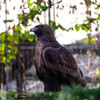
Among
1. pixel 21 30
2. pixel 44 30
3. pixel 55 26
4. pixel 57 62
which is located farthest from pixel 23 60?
pixel 57 62

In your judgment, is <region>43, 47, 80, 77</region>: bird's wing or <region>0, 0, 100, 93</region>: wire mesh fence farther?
<region>0, 0, 100, 93</region>: wire mesh fence

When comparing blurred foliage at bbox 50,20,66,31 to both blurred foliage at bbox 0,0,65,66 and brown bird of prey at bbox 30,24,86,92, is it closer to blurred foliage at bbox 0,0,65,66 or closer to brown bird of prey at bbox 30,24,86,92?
blurred foliage at bbox 0,0,65,66

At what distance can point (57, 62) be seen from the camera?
402 centimetres

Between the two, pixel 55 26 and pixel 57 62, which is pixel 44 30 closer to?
pixel 57 62

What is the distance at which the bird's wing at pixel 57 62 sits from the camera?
13.0 feet

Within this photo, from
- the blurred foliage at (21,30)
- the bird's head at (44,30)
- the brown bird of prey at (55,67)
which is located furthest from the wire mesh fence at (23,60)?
the brown bird of prey at (55,67)

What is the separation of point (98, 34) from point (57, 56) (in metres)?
3.42

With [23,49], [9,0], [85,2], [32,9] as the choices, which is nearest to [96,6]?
[85,2]

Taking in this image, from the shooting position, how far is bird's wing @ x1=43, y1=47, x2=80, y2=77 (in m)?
3.95

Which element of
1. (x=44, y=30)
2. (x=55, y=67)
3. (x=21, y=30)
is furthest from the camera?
(x=21, y=30)

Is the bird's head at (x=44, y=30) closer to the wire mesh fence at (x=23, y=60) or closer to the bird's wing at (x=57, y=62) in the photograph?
the bird's wing at (x=57, y=62)

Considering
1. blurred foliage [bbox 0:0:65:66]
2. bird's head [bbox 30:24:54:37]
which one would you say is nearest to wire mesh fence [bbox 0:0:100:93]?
blurred foliage [bbox 0:0:65:66]

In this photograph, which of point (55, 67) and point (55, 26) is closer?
point (55, 67)

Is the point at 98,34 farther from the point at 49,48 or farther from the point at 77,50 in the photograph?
the point at 49,48
